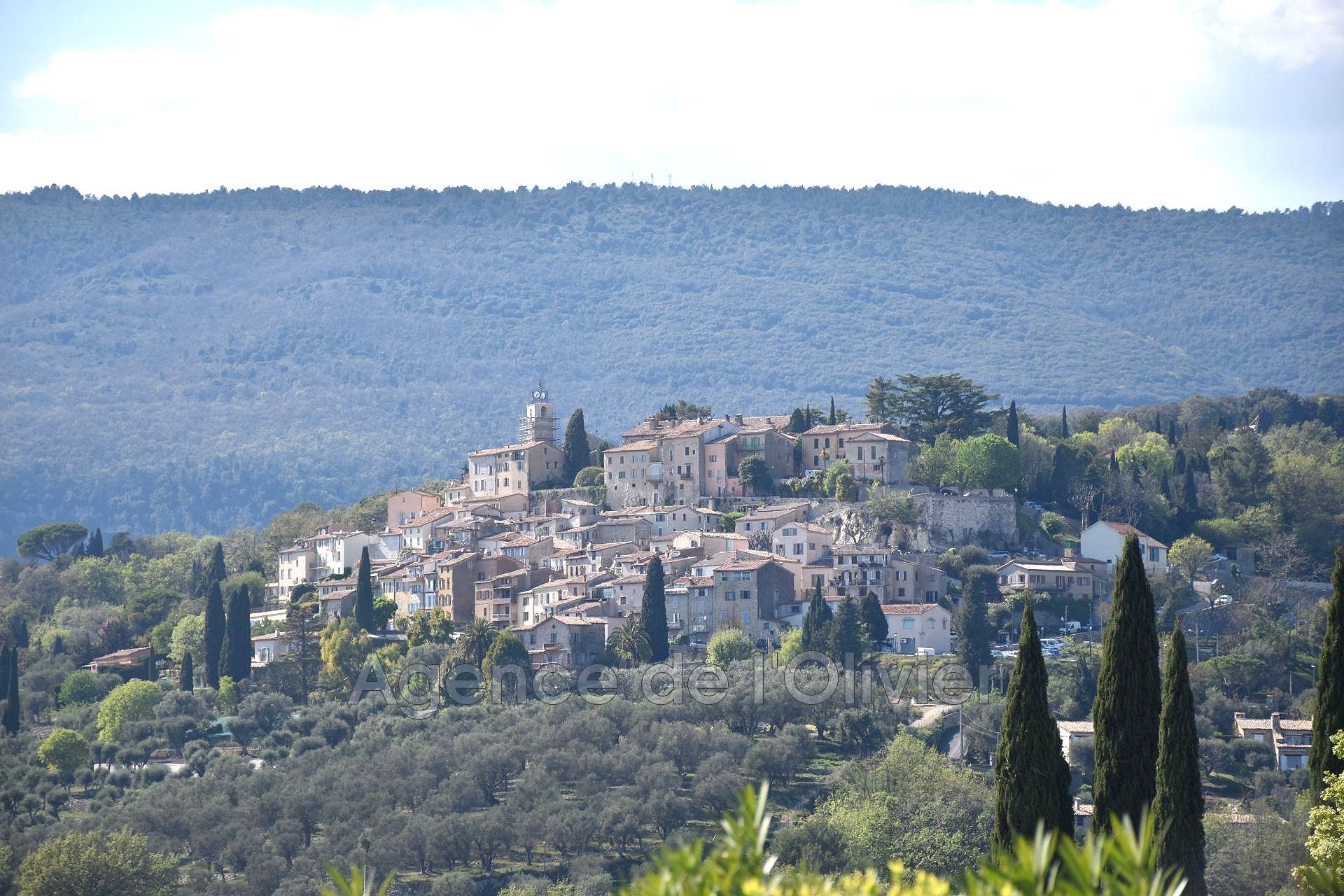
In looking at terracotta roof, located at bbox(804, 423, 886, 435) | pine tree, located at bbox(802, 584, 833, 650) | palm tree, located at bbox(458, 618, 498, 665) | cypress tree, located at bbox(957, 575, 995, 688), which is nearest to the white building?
terracotta roof, located at bbox(804, 423, 886, 435)

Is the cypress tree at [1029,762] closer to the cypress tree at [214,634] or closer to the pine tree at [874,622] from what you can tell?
the pine tree at [874,622]

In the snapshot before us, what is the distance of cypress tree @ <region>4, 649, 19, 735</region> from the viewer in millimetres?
70875

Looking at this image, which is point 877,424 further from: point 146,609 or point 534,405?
point 146,609

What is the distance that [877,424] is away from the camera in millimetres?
81750

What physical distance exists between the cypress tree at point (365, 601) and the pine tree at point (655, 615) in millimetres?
10759

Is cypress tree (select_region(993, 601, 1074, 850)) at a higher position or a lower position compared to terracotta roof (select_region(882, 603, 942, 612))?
higher

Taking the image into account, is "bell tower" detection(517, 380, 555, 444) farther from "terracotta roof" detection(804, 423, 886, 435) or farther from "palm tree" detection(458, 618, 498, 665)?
"palm tree" detection(458, 618, 498, 665)

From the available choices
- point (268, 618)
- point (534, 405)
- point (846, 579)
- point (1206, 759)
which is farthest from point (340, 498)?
point (1206, 759)

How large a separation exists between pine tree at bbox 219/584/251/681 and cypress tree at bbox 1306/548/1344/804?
158 ft

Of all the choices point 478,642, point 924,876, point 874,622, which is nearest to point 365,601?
point 478,642

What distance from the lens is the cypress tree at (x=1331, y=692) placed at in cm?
2916

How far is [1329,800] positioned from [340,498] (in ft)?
533

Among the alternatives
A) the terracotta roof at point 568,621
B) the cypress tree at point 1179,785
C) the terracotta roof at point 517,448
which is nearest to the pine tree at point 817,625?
the terracotta roof at point 568,621

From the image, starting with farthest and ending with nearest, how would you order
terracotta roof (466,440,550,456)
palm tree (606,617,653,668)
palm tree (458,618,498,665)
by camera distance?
terracotta roof (466,440,550,456)
palm tree (458,618,498,665)
palm tree (606,617,653,668)
